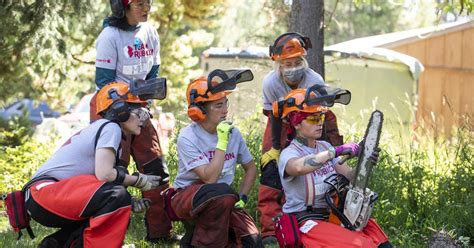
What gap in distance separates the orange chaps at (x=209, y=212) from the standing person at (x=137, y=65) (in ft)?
2.42

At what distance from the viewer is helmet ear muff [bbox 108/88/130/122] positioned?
4797 mm

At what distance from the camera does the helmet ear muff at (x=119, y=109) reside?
4.80 metres

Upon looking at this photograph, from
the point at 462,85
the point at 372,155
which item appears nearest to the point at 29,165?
the point at 372,155

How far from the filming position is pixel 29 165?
358 inches

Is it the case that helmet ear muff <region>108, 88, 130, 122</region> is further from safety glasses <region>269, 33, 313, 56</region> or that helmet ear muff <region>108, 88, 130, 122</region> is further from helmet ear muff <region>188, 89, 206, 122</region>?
safety glasses <region>269, 33, 313, 56</region>

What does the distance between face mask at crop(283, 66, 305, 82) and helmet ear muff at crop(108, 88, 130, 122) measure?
1.44 meters

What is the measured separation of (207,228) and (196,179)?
369 mm

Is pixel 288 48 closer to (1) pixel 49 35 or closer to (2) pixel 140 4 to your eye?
(2) pixel 140 4

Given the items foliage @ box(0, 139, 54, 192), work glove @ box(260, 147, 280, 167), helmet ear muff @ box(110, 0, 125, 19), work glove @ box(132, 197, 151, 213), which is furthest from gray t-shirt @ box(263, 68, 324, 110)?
foliage @ box(0, 139, 54, 192)

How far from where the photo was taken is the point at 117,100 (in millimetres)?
4840

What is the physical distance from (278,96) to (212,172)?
3.68ft

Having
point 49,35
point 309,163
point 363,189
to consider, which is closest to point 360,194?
point 363,189

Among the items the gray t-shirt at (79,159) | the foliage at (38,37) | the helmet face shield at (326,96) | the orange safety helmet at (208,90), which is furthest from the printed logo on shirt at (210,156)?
the foliage at (38,37)

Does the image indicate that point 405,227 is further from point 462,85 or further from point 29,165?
point 462,85
